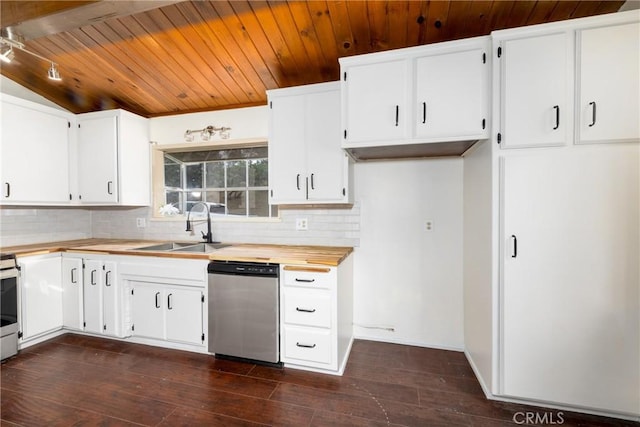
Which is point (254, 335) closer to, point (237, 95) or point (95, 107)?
point (237, 95)

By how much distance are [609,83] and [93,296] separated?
432 cm

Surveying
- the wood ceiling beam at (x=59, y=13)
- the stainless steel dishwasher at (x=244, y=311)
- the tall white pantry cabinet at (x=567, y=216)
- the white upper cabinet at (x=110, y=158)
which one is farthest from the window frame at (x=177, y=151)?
the tall white pantry cabinet at (x=567, y=216)

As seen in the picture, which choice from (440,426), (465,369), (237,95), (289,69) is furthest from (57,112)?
(465,369)

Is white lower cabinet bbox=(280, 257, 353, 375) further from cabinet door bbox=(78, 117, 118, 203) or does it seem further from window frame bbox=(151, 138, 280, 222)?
cabinet door bbox=(78, 117, 118, 203)

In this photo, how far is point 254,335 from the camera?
226 centimetres

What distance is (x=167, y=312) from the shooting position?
250 centimetres

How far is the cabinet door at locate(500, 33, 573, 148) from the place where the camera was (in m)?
1.66

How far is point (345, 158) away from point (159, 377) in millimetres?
2271

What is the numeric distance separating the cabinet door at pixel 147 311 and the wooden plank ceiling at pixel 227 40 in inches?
79.1

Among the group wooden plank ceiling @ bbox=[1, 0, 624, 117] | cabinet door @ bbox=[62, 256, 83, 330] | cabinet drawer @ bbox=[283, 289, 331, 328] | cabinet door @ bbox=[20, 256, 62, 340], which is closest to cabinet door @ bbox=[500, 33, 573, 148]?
wooden plank ceiling @ bbox=[1, 0, 624, 117]

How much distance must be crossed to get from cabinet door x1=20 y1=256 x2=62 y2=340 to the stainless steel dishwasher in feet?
5.66

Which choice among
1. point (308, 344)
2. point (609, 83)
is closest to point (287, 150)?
point (308, 344)

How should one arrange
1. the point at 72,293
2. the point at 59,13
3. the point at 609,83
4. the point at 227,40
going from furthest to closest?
the point at 72,293, the point at 227,40, the point at 59,13, the point at 609,83

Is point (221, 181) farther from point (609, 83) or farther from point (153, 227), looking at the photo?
point (609, 83)
